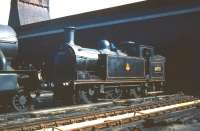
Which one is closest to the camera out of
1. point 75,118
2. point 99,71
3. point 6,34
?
point 75,118

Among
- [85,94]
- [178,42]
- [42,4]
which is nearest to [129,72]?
[85,94]

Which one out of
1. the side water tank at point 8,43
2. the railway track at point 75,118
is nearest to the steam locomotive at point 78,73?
the side water tank at point 8,43

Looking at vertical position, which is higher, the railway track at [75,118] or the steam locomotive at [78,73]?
the steam locomotive at [78,73]

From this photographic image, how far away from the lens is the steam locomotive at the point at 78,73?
10523 millimetres

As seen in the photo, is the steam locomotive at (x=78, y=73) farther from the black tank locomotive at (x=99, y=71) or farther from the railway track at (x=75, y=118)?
the railway track at (x=75, y=118)

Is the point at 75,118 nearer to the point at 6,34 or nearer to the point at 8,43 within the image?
the point at 8,43

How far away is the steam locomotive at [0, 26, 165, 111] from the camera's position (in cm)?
1052

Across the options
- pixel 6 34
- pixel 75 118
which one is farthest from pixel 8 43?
pixel 75 118

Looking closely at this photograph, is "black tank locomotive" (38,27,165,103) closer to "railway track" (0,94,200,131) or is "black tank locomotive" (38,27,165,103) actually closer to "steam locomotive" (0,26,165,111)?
"steam locomotive" (0,26,165,111)

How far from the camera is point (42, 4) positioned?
1571 inches

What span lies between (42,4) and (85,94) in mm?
29050

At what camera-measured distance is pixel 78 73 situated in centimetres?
1278

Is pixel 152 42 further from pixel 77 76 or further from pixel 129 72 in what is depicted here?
pixel 77 76

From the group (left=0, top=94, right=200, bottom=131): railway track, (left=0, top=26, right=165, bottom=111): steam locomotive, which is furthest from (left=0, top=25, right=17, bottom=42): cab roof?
(left=0, top=94, right=200, bottom=131): railway track
